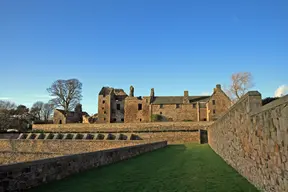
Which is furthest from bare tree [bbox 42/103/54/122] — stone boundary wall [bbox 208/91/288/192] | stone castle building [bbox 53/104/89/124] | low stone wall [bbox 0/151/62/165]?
stone boundary wall [bbox 208/91/288/192]

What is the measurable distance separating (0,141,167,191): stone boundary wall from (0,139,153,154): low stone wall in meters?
13.4

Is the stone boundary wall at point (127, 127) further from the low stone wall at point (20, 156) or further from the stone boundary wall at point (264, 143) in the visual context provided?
the stone boundary wall at point (264, 143)

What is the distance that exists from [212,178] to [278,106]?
418 cm

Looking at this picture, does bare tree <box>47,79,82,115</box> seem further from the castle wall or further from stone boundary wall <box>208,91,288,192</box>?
stone boundary wall <box>208,91,288,192</box>

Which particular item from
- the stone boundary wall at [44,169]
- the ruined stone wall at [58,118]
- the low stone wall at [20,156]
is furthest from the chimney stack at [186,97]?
the stone boundary wall at [44,169]

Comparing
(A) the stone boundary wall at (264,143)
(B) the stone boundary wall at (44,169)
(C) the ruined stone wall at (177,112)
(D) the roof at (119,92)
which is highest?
(D) the roof at (119,92)

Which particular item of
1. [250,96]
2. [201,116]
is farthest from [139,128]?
[250,96]

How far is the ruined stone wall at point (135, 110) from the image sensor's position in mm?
53594

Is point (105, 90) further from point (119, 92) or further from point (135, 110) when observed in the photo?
point (135, 110)

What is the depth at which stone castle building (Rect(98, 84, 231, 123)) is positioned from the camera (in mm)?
47200

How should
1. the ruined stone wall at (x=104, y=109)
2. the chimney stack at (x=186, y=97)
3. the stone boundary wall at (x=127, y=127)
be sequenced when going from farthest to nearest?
1. the ruined stone wall at (x=104, y=109)
2. the chimney stack at (x=186, y=97)
3. the stone boundary wall at (x=127, y=127)

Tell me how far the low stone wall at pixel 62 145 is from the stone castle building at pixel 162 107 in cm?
2667

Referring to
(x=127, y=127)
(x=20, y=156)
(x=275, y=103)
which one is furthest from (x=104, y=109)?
(x=275, y=103)

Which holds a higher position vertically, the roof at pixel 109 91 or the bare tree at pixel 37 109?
the roof at pixel 109 91
